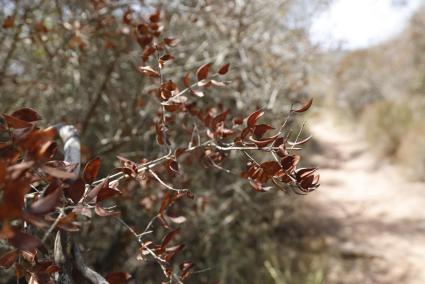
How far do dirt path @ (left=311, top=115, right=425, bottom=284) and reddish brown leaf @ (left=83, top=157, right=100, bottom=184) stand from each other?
3.22 metres

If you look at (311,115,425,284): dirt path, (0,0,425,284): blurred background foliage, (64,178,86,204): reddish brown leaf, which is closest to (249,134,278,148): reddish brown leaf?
(64,178,86,204): reddish brown leaf

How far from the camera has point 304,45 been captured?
424 cm

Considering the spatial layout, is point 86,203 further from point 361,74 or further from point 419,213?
point 361,74

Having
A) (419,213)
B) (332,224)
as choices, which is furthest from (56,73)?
(419,213)

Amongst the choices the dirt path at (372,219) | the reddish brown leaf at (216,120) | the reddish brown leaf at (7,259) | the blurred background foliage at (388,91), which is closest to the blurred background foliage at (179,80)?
the dirt path at (372,219)

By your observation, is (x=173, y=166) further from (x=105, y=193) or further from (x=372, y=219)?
(x=372, y=219)

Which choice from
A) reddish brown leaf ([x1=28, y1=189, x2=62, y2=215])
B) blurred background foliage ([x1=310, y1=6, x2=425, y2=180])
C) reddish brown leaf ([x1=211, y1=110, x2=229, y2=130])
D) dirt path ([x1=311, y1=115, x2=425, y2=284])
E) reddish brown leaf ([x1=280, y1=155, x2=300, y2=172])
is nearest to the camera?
reddish brown leaf ([x1=28, y1=189, x2=62, y2=215])

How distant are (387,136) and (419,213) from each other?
3202 mm

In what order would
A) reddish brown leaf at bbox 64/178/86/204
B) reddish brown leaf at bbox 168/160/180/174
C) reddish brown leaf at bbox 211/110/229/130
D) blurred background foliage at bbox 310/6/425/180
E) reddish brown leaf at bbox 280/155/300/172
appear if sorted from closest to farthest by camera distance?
reddish brown leaf at bbox 64/178/86/204 < reddish brown leaf at bbox 280/155/300/172 < reddish brown leaf at bbox 168/160/180/174 < reddish brown leaf at bbox 211/110/229/130 < blurred background foliage at bbox 310/6/425/180

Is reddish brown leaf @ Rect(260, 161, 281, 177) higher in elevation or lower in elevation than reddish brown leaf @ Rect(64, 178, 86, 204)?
lower

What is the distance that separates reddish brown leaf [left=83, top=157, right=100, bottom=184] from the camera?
74 cm

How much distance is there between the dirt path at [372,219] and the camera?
149 inches

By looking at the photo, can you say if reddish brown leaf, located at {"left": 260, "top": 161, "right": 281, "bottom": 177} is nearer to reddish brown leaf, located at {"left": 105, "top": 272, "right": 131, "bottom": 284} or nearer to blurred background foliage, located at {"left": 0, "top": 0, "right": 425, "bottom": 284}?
reddish brown leaf, located at {"left": 105, "top": 272, "right": 131, "bottom": 284}

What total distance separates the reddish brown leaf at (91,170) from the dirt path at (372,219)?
10.6ft
